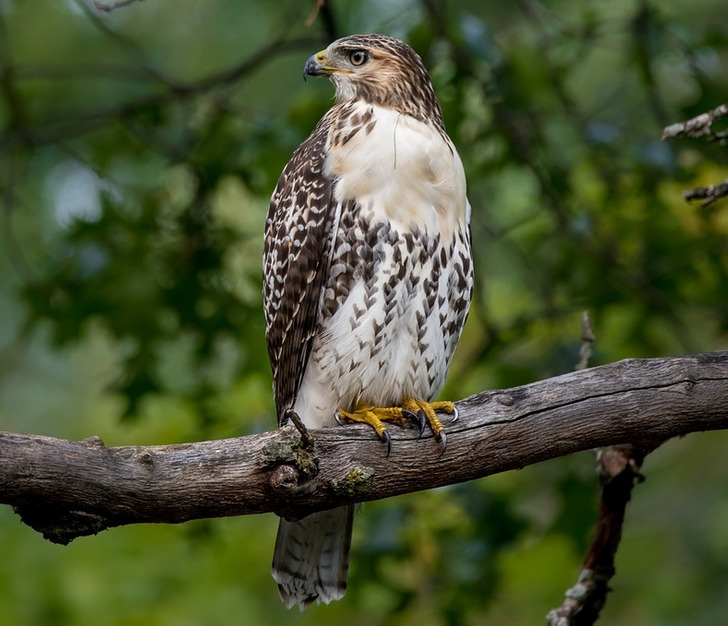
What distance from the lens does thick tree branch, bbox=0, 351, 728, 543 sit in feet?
9.28

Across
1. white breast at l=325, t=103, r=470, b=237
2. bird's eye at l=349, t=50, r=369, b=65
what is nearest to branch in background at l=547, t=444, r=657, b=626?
white breast at l=325, t=103, r=470, b=237

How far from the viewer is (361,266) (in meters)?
3.91

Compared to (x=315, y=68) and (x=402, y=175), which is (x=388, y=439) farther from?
(x=315, y=68)

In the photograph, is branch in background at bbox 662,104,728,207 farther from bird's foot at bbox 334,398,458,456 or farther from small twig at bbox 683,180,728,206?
bird's foot at bbox 334,398,458,456

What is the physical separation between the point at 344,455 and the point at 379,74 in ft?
5.51

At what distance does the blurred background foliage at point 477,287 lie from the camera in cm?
538

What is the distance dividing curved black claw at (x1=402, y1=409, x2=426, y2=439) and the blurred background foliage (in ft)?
5.14

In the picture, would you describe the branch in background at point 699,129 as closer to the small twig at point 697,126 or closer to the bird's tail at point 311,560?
the small twig at point 697,126

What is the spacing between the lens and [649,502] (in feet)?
24.6

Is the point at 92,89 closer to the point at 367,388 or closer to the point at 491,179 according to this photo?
the point at 491,179

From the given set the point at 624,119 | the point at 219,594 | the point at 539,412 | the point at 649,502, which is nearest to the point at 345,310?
the point at 539,412

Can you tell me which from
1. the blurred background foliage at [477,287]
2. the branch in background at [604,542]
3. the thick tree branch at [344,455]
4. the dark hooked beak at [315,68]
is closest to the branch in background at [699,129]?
the thick tree branch at [344,455]

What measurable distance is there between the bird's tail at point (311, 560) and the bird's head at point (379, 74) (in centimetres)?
159

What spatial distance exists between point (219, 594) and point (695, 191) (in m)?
3.80
